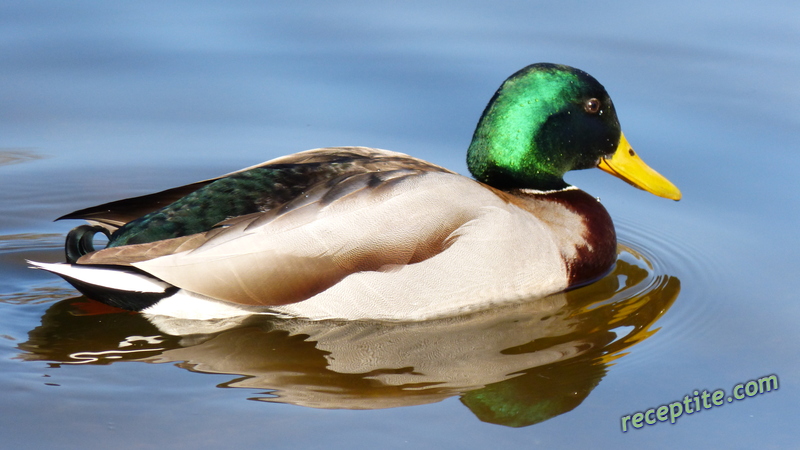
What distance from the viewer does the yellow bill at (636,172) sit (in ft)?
20.7

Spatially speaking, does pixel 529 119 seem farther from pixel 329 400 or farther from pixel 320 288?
pixel 329 400

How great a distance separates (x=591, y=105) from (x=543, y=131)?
0.35 m

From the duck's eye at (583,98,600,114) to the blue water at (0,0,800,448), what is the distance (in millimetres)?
1060

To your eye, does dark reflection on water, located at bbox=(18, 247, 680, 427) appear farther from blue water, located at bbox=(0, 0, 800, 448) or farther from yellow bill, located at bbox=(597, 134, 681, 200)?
yellow bill, located at bbox=(597, 134, 681, 200)

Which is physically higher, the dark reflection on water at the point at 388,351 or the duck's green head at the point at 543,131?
the duck's green head at the point at 543,131

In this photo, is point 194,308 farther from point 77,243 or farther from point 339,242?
point 339,242

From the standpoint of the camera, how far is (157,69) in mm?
8305

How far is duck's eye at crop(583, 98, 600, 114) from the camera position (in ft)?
20.1

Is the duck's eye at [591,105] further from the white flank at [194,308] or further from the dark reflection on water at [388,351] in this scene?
the white flank at [194,308]

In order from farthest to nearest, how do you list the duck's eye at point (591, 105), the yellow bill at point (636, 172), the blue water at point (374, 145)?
the yellow bill at point (636, 172) < the duck's eye at point (591, 105) < the blue water at point (374, 145)

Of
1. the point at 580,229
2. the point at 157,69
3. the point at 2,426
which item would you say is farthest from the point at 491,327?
the point at 157,69

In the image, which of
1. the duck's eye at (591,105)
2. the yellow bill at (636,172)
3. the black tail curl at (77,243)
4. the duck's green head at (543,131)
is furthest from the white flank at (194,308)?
the yellow bill at (636,172)

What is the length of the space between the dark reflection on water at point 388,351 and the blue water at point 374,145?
3 cm

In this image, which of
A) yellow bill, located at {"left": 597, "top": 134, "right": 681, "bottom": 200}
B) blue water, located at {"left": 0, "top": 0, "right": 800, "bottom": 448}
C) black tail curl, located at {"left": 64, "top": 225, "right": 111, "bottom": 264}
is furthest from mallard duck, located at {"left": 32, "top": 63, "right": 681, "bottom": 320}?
yellow bill, located at {"left": 597, "top": 134, "right": 681, "bottom": 200}
